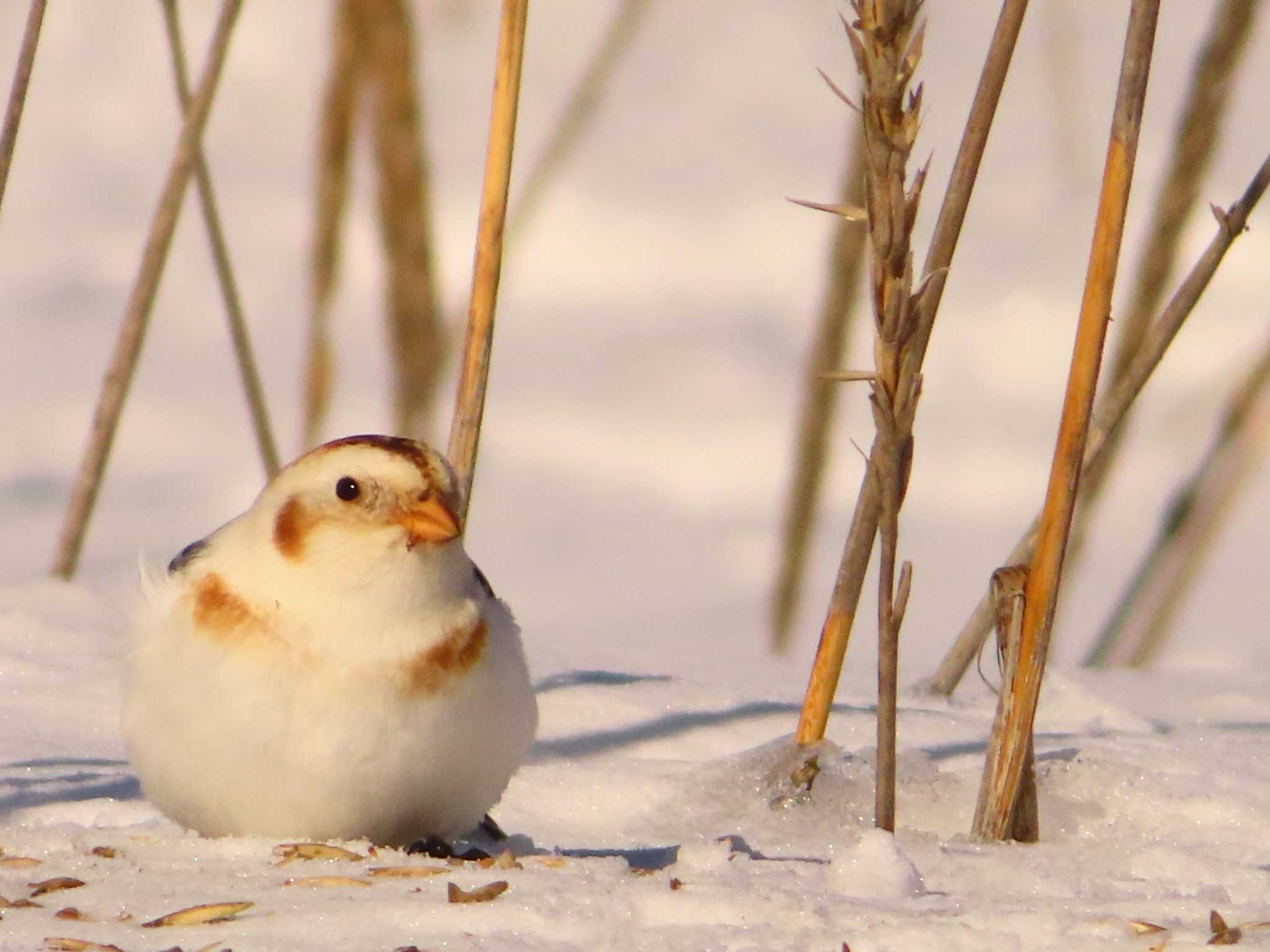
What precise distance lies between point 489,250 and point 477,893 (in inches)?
40.4

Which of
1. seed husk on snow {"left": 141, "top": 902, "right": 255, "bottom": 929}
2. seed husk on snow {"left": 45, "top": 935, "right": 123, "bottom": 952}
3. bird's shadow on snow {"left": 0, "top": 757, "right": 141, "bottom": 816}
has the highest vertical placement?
→ seed husk on snow {"left": 141, "top": 902, "right": 255, "bottom": 929}

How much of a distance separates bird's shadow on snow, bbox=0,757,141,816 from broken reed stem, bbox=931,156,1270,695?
1.15m

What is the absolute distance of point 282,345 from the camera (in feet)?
23.2

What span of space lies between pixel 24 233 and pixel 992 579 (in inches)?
237

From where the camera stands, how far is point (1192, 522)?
12.3 feet

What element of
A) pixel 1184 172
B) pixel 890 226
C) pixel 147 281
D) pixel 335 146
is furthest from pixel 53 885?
pixel 335 146

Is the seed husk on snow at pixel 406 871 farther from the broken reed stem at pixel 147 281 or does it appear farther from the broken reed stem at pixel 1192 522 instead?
the broken reed stem at pixel 1192 522

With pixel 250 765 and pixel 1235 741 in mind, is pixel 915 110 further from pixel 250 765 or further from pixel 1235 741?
pixel 1235 741

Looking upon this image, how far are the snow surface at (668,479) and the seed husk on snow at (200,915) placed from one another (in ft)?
0.06

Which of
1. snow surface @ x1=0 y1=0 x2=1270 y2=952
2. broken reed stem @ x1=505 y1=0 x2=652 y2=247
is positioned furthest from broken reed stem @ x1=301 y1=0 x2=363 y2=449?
broken reed stem @ x1=505 y1=0 x2=652 y2=247

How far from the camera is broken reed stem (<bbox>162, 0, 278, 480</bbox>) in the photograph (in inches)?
128

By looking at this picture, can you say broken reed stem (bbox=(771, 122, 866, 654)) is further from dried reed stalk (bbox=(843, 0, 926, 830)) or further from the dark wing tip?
dried reed stalk (bbox=(843, 0, 926, 830))

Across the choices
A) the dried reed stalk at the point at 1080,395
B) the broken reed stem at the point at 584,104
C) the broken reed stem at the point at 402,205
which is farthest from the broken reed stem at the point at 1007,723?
the broken reed stem at the point at 402,205

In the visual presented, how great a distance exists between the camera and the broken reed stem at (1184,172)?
3162 millimetres
